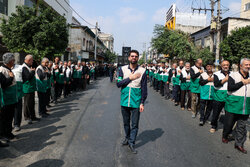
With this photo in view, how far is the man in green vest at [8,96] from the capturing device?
14.7ft

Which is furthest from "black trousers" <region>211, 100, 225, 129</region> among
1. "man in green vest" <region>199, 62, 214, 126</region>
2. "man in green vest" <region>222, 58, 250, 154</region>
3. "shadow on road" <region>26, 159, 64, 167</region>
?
"shadow on road" <region>26, 159, 64, 167</region>

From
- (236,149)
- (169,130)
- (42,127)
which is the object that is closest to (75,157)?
(42,127)

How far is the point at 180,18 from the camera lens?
44.1 metres

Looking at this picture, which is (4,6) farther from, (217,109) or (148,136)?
(217,109)

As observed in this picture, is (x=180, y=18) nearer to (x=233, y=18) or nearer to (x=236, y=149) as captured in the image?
(x=233, y=18)

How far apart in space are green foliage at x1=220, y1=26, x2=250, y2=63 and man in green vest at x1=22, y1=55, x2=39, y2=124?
58.7ft

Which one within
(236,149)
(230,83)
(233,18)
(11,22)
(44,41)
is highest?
(233,18)

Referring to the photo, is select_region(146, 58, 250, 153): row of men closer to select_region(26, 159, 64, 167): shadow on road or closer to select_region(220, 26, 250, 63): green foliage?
select_region(26, 159, 64, 167): shadow on road

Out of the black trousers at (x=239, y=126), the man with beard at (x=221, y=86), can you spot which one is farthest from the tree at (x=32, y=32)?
the black trousers at (x=239, y=126)

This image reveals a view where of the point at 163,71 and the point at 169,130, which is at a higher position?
the point at 163,71

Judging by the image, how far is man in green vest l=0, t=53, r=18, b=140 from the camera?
4.49m

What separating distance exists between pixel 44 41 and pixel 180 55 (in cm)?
1631

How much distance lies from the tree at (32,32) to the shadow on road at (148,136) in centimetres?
747

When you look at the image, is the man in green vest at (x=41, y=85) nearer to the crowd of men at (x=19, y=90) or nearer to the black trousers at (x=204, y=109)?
the crowd of men at (x=19, y=90)
